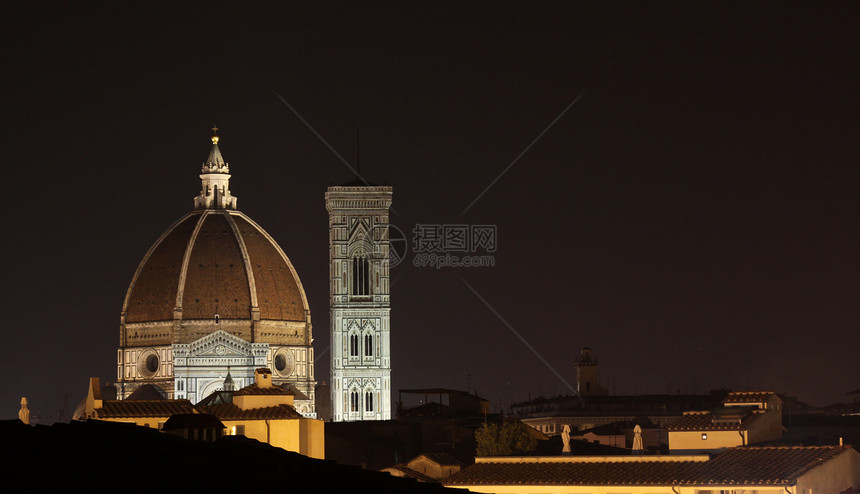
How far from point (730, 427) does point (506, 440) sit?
59.1ft

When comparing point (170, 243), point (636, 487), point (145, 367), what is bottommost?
point (636, 487)

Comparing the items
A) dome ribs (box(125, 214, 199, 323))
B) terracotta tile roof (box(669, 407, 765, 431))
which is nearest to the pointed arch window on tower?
dome ribs (box(125, 214, 199, 323))

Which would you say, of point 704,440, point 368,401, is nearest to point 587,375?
point 368,401

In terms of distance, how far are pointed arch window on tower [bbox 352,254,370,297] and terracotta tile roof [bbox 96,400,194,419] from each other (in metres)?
51.1

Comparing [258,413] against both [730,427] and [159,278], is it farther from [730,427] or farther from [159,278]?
[159,278]

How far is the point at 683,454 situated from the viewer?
45.7 metres

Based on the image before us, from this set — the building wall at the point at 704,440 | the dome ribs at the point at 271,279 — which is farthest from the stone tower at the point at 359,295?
the building wall at the point at 704,440

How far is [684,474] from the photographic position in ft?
134

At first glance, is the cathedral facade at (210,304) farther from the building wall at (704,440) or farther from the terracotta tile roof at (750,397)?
the building wall at (704,440)

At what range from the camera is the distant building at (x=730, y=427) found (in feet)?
154

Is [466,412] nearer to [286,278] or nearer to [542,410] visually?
[542,410]

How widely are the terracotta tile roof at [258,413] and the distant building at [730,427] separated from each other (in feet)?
44.6

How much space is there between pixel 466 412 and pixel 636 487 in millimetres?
49008

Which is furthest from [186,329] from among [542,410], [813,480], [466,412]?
[813,480]
